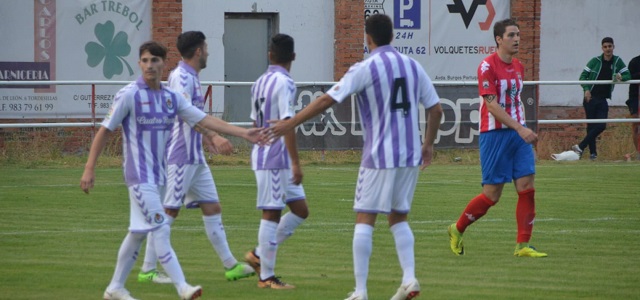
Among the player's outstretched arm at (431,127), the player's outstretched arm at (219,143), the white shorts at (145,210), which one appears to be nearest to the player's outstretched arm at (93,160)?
the white shorts at (145,210)

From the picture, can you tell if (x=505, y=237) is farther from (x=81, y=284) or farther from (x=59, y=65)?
(x=59, y=65)

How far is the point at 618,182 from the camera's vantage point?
18672 millimetres

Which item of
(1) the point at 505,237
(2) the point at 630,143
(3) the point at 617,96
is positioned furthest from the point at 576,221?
(3) the point at 617,96

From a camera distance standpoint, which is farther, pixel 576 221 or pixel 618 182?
pixel 618 182

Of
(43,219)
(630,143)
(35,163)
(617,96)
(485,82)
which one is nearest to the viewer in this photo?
(485,82)

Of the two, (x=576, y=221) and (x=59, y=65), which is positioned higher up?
(x=59, y=65)

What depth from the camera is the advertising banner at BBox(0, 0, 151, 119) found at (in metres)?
23.7

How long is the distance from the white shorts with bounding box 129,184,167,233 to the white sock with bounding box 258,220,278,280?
1.15 meters

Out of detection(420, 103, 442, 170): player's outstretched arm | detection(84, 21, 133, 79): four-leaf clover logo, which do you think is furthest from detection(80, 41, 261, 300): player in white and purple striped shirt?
detection(84, 21, 133, 79): four-leaf clover logo

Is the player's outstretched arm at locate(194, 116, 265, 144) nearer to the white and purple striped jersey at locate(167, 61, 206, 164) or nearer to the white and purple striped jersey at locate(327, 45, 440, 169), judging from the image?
the white and purple striped jersey at locate(327, 45, 440, 169)

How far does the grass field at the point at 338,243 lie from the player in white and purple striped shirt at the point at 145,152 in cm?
60

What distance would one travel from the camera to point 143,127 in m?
8.30

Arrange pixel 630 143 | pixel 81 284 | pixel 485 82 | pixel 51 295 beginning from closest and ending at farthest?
pixel 51 295 < pixel 81 284 < pixel 485 82 < pixel 630 143

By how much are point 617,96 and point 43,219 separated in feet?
58.4
